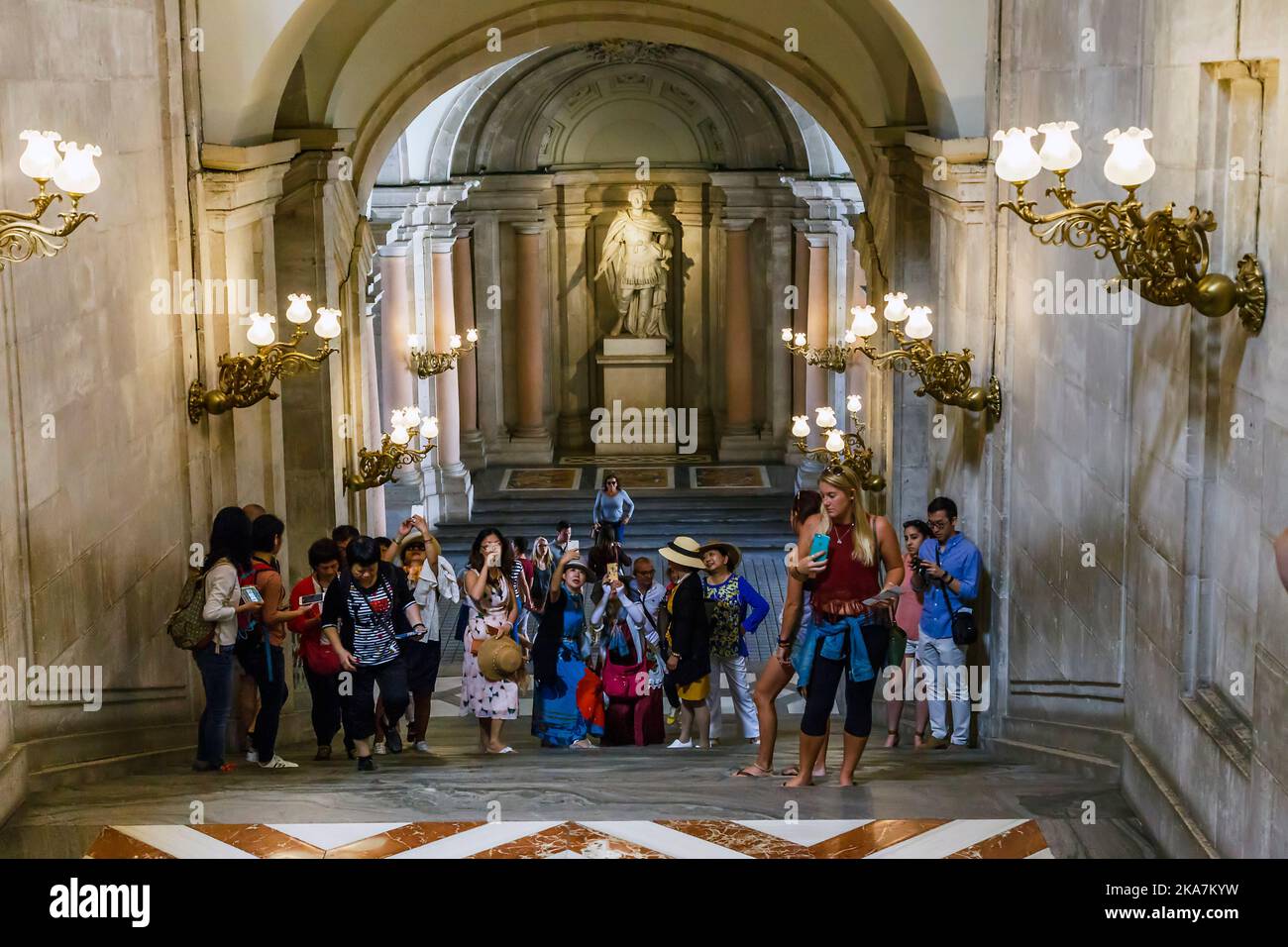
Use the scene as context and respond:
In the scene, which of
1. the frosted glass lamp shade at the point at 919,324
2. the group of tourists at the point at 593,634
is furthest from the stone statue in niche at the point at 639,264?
the frosted glass lamp shade at the point at 919,324

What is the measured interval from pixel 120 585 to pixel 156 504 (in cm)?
A: 81

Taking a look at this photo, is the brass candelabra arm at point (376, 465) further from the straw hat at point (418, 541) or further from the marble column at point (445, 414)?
the marble column at point (445, 414)

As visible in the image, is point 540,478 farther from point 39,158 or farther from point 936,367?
point 39,158

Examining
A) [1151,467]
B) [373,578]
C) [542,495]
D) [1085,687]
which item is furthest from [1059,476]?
[542,495]

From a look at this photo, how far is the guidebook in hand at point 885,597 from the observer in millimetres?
7938

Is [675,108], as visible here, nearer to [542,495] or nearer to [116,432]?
[542,495]

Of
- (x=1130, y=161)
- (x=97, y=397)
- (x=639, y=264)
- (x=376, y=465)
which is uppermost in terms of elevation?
(x=639, y=264)

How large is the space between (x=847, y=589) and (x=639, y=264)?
1760 cm

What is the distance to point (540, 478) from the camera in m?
24.3

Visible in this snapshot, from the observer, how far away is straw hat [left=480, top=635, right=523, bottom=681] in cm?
1013

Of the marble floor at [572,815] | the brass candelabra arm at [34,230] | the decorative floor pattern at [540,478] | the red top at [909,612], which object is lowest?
the marble floor at [572,815]

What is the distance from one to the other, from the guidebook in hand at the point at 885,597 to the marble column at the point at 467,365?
16455 millimetres

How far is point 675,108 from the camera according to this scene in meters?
24.9

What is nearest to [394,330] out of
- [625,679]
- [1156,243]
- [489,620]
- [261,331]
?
[261,331]
